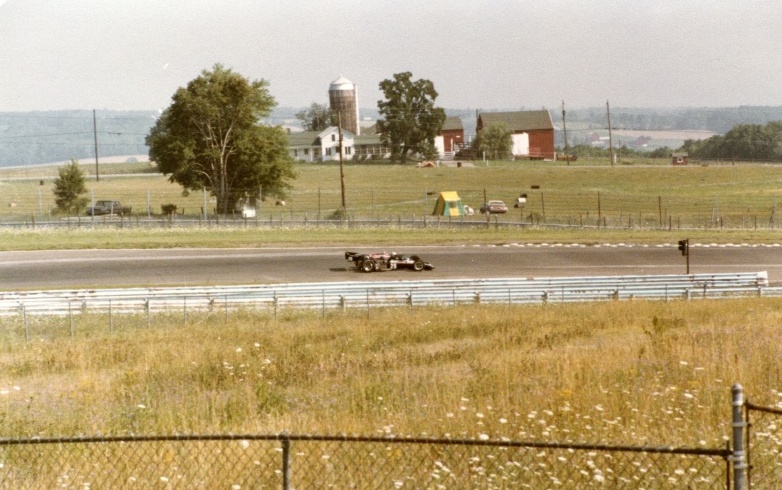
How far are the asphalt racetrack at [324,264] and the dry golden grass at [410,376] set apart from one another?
10559 millimetres

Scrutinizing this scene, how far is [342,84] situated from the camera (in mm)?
79750

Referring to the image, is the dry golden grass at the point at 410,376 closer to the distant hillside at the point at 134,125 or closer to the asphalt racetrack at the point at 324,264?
the asphalt racetrack at the point at 324,264

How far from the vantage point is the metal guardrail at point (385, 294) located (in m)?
25.9

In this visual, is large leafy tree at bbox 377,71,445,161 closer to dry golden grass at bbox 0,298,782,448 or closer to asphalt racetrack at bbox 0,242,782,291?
asphalt racetrack at bbox 0,242,782,291

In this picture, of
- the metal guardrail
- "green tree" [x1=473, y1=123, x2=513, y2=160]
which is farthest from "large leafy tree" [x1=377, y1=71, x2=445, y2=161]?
the metal guardrail

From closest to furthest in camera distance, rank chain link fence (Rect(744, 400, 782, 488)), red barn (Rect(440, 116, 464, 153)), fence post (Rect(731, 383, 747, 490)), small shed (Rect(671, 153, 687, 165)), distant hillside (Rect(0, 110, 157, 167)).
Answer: fence post (Rect(731, 383, 747, 490)), chain link fence (Rect(744, 400, 782, 488)), red barn (Rect(440, 116, 464, 153)), small shed (Rect(671, 153, 687, 165)), distant hillside (Rect(0, 110, 157, 167))

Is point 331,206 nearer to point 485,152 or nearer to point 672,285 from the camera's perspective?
point 485,152

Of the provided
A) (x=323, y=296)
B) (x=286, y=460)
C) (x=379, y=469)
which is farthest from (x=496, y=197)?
(x=286, y=460)

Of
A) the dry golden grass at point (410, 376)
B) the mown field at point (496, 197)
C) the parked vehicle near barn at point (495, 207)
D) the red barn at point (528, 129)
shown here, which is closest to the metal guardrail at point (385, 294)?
the dry golden grass at point (410, 376)

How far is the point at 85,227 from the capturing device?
49844 mm

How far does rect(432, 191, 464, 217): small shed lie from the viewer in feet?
172

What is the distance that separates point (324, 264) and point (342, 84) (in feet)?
151

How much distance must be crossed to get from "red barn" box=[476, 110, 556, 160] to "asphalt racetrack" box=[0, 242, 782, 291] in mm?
36486

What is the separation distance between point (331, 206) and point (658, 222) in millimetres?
21868
